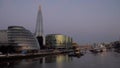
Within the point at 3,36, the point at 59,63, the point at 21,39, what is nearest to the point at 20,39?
the point at 21,39

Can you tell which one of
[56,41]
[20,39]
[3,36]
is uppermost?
[3,36]

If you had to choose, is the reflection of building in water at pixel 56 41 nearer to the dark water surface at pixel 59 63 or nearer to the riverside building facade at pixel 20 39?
the riverside building facade at pixel 20 39

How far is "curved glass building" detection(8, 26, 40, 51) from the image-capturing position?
101m

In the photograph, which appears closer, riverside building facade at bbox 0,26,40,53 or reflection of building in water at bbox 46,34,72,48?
riverside building facade at bbox 0,26,40,53

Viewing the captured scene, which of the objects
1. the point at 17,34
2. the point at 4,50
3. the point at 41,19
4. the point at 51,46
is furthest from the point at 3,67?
the point at 51,46

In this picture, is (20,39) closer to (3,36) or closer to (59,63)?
(3,36)

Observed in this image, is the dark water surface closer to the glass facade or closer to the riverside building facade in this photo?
the glass facade

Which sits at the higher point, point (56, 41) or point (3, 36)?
point (3, 36)

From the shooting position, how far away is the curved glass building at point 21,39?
331 feet

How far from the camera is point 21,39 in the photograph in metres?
104

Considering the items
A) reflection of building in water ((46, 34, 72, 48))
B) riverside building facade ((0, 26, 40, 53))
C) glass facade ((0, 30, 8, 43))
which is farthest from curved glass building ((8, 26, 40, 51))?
reflection of building in water ((46, 34, 72, 48))

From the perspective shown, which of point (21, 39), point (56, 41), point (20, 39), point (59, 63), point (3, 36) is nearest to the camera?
point (59, 63)

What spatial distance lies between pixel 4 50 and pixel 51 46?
94.9 metres

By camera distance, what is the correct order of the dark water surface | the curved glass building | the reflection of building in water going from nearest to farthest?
the dark water surface → the curved glass building → the reflection of building in water
